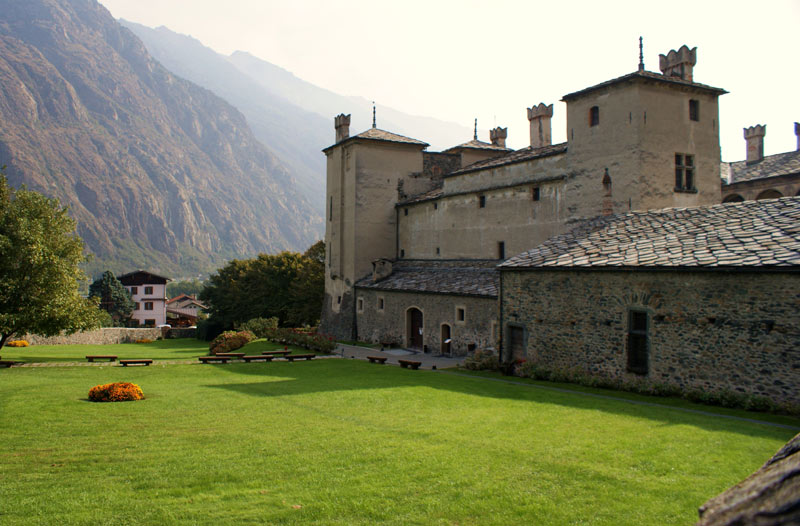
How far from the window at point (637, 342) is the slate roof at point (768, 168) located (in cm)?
2665

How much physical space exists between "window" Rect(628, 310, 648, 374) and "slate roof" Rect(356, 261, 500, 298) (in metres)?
10.3

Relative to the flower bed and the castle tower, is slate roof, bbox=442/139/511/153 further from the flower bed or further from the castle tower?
the flower bed

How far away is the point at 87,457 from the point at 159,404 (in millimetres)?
5438

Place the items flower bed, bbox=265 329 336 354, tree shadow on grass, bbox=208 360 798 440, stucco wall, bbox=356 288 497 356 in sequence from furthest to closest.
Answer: flower bed, bbox=265 329 336 354, stucco wall, bbox=356 288 497 356, tree shadow on grass, bbox=208 360 798 440

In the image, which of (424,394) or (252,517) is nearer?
(252,517)

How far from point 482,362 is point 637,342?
25.9ft

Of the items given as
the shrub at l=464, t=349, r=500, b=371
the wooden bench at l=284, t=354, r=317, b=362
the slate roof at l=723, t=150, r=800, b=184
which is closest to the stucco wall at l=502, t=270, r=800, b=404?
the shrub at l=464, t=349, r=500, b=371

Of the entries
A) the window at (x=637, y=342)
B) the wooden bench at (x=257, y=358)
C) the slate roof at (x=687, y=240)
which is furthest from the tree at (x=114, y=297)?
the window at (x=637, y=342)

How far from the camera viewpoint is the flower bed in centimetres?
3456

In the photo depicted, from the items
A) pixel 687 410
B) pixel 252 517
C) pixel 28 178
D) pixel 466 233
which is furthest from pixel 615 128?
pixel 28 178

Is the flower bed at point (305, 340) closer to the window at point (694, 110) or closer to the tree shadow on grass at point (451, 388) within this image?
the tree shadow on grass at point (451, 388)

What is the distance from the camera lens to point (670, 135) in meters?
28.4

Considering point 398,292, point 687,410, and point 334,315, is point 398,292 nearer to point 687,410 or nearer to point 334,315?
point 334,315

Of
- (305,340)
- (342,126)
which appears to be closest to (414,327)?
(305,340)
